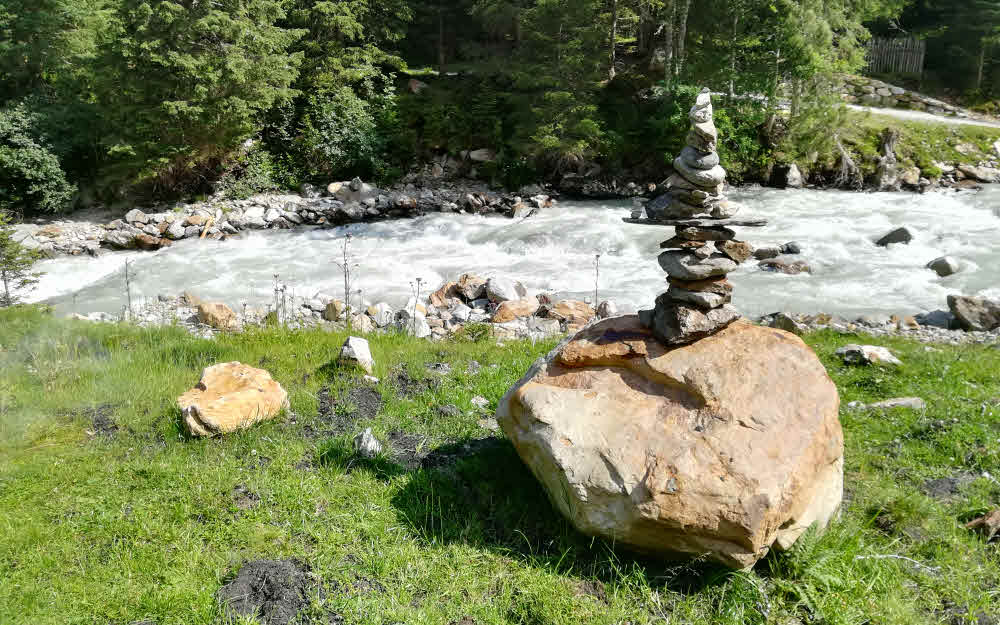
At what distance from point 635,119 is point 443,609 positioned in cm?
2338

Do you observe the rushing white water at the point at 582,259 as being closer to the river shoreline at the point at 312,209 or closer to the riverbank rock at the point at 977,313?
the river shoreline at the point at 312,209

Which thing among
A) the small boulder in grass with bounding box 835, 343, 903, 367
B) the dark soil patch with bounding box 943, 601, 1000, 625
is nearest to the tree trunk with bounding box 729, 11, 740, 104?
the small boulder in grass with bounding box 835, 343, 903, 367

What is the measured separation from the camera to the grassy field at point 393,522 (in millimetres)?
3898

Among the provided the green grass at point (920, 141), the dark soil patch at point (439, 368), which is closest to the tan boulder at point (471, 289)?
the dark soil patch at point (439, 368)

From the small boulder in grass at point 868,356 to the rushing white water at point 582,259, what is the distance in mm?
4085

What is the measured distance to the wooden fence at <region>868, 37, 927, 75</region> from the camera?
34.4 meters

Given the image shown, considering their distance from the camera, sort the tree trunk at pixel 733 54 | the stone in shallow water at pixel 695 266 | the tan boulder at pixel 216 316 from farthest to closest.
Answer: the tree trunk at pixel 733 54 < the tan boulder at pixel 216 316 < the stone in shallow water at pixel 695 266

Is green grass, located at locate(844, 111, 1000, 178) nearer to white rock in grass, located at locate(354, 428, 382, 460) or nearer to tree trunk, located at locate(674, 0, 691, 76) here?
tree trunk, located at locate(674, 0, 691, 76)

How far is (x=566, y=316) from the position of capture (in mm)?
11875

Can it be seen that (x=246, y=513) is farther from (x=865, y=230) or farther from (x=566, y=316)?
(x=865, y=230)

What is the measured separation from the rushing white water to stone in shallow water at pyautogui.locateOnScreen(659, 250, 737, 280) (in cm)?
758

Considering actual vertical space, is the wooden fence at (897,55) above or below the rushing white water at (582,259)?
above

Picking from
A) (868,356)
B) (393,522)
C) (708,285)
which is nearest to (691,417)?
(708,285)

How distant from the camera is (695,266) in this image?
16.6 feet
